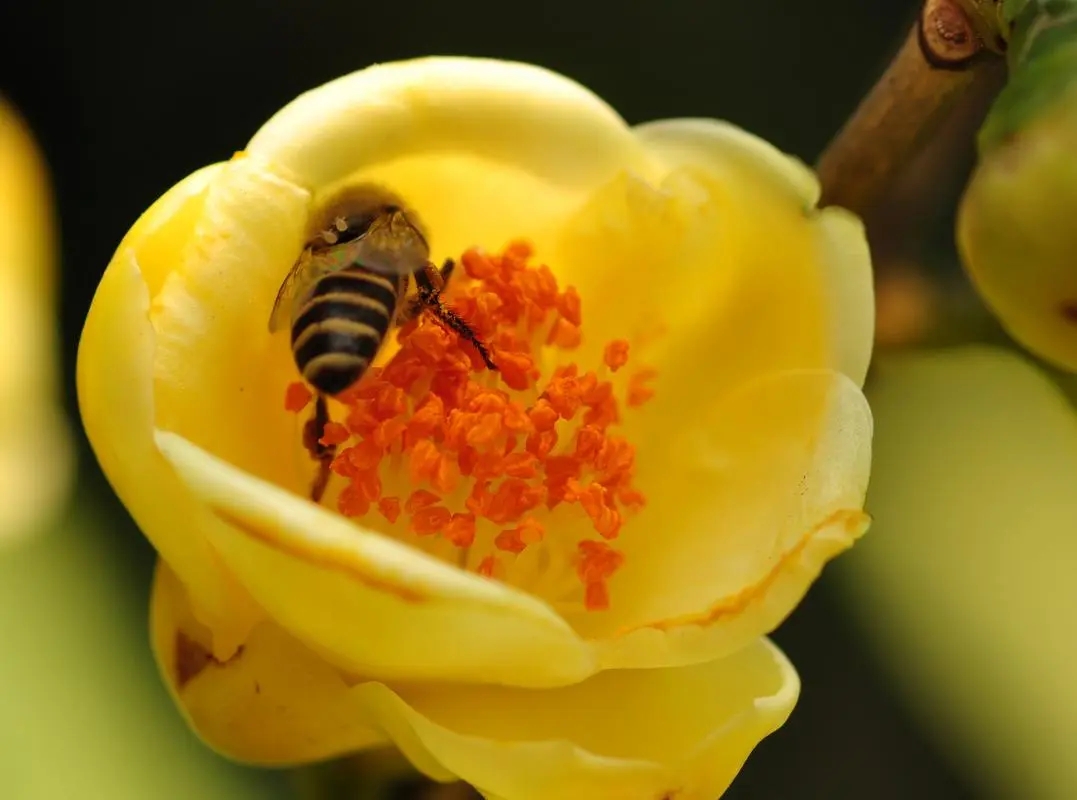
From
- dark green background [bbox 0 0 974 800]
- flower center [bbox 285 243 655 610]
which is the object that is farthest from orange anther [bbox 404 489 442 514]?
dark green background [bbox 0 0 974 800]

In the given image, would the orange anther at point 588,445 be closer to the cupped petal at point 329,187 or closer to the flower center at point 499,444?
the flower center at point 499,444

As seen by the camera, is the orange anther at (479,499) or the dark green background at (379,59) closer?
the orange anther at (479,499)

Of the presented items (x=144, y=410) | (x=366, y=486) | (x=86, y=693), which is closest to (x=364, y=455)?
(x=366, y=486)

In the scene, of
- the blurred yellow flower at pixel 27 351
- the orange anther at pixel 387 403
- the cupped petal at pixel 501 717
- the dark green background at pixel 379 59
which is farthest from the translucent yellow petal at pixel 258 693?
the dark green background at pixel 379 59

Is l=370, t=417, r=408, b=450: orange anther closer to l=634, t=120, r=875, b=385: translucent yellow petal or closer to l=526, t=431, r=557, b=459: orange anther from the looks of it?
l=526, t=431, r=557, b=459: orange anther

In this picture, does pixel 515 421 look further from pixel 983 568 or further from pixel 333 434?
pixel 983 568

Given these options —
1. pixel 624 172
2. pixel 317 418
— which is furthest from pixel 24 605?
pixel 624 172
